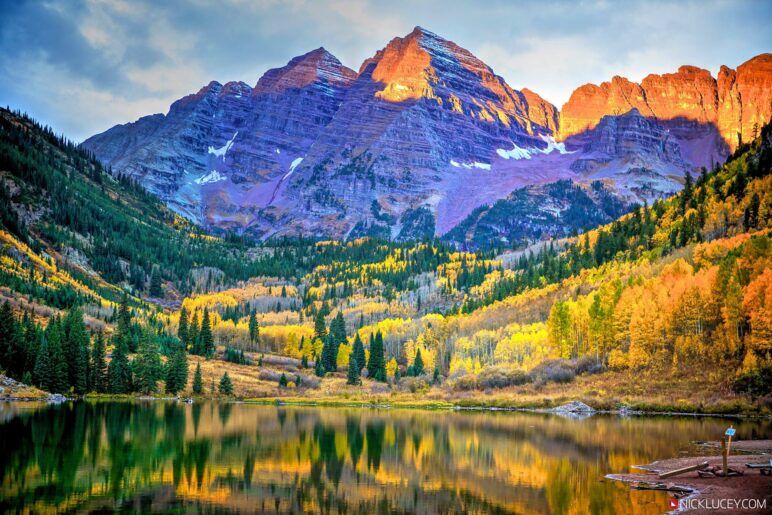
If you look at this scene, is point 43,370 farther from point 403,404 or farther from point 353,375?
point 353,375

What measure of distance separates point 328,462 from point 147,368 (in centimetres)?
8679

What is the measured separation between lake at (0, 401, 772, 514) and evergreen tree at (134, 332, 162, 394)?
144 ft

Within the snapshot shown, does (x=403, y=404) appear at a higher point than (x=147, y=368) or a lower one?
lower

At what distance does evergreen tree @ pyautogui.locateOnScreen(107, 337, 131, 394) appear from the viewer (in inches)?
5007

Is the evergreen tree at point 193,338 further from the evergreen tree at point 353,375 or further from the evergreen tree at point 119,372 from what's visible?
the evergreen tree at point 119,372

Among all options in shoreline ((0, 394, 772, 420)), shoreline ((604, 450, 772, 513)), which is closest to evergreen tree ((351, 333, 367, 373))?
shoreline ((0, 394, 772, 420))

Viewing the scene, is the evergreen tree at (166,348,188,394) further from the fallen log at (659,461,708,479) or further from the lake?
the fallen log at (659,461,708,479)

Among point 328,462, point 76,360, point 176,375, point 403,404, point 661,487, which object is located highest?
point 76,360

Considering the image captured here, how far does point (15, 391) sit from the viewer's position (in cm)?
10669

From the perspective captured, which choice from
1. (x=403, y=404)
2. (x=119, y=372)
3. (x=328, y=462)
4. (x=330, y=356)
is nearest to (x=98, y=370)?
(x=119, y=372)

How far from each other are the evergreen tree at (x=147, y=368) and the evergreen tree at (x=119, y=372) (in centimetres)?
193

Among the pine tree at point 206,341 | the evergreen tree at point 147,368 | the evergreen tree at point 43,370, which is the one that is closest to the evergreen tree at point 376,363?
the pine tree at point 206,341

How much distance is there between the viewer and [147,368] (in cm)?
13188

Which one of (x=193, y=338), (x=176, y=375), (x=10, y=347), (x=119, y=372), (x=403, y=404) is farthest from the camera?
(x=193, y=338)
